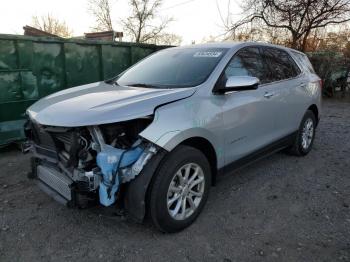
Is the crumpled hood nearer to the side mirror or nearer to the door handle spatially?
the side mirror

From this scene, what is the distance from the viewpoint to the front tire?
9.00 ft

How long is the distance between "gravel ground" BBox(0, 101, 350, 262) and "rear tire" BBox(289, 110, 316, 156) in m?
0.68

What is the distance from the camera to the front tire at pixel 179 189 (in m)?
2.74

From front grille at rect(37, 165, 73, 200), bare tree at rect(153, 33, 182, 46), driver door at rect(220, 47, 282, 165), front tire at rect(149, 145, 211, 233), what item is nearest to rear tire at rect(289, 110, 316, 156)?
driver door at rect(220, 47, 282, 165)

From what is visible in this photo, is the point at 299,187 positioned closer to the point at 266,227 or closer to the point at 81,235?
the point at 266,227

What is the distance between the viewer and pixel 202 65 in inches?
138

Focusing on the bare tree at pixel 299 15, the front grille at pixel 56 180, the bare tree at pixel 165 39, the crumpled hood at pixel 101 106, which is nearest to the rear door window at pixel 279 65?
the crumpled hood at pixel 101 106

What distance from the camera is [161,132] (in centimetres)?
268

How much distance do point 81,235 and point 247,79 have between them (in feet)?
7.14

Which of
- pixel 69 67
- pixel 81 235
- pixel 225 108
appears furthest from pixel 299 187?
pixel 69 67

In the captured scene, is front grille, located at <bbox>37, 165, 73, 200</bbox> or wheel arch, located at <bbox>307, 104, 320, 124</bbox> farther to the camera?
wheel arch, located at <bbox>307, 104, 320, 124</bbox>

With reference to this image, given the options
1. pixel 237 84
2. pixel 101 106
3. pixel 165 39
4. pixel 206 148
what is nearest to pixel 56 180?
pixel 101 106

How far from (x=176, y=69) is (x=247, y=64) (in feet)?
2.82

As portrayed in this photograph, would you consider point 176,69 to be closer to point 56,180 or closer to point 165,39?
point 56,180
